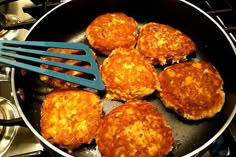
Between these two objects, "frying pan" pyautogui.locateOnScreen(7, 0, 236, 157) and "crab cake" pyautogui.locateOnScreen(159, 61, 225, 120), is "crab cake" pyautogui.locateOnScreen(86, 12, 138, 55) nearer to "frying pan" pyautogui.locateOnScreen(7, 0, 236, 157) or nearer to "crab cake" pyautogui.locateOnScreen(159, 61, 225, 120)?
"frying pan" pyautogui.locateOnScreen(7, 0, 236, 157)

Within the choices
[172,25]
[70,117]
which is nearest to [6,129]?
[70,117]

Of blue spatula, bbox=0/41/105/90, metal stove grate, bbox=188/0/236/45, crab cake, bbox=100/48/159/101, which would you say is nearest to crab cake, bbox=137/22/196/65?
crab cake, bbox=100/48/159/101

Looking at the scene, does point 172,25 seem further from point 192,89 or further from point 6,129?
point 6,129

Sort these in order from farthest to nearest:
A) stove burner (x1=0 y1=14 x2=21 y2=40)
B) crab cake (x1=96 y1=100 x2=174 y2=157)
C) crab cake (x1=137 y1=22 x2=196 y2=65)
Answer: stove burner (x1=0 y1=14 x2=21 y2=40)
crab cake (x1=137 y1=22 x2=196 y2=65)
crab cake (x1=96 y1=100 x2=174 y2=157)

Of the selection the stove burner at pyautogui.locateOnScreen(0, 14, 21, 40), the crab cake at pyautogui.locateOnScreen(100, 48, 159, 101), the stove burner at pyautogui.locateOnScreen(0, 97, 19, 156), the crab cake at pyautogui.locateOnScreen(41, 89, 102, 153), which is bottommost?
the stove burner at pyautogui.locateOnScreen(0, 97, 19, 156)

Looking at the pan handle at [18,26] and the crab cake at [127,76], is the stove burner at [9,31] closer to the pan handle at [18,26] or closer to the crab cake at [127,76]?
the pan handle at [18,26]

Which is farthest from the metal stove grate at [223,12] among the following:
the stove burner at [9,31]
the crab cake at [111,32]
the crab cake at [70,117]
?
the stove burner at [9,31]

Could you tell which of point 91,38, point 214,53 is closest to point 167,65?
point 214,53
